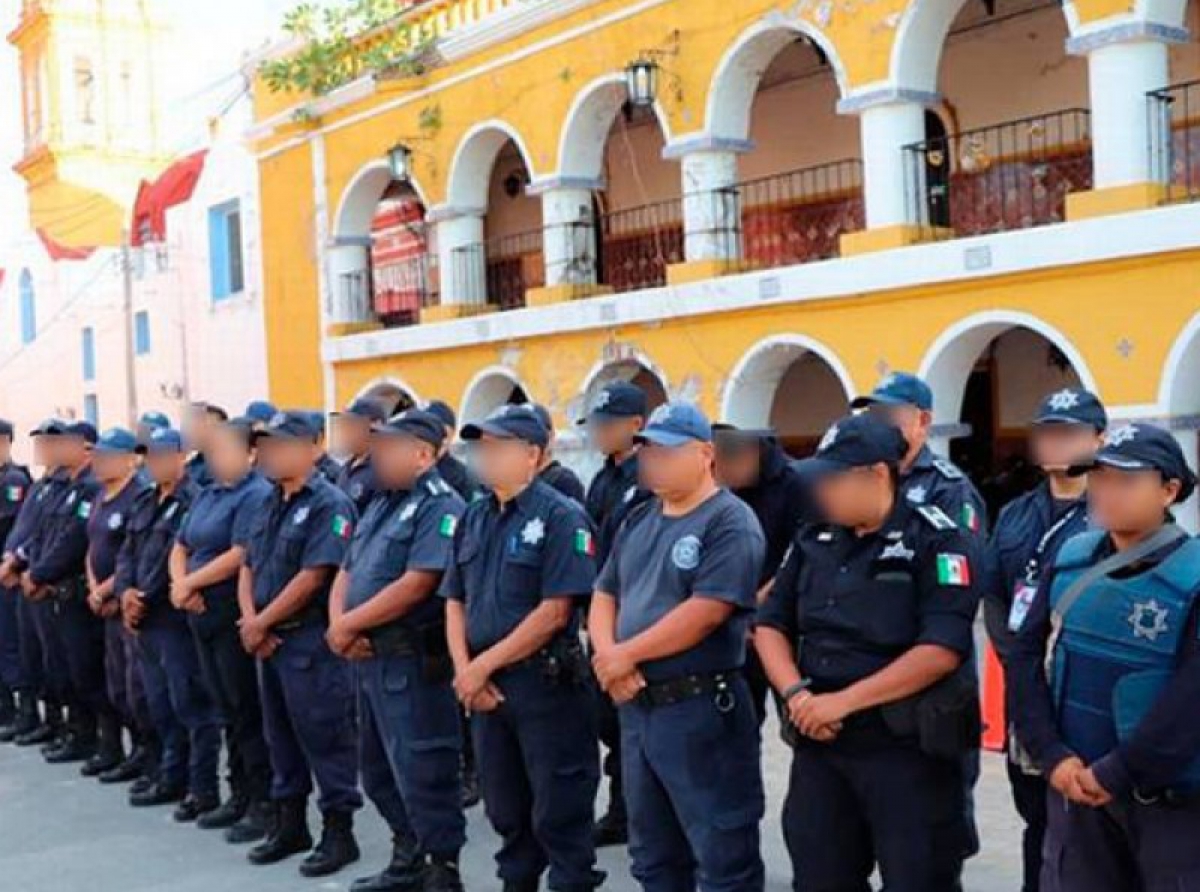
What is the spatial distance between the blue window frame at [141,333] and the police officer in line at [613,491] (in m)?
20.2

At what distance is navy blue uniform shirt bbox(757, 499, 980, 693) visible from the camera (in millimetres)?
4355

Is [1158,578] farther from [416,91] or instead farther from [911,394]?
[416,91]

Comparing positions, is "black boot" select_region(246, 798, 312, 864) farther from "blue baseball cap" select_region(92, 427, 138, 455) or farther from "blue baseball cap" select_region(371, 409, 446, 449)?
"blue baseball cap" select_region(92, 427, 138, 455)

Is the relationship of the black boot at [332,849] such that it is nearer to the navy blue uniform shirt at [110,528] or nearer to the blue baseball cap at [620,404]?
the blue baseball cap at [620,404]

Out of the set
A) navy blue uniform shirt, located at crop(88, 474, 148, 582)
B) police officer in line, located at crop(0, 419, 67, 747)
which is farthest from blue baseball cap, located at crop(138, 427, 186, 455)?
police officer in line, located at crop(0, 419, 67, 747)

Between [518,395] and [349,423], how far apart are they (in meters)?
9.80

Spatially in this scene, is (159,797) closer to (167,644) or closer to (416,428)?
(167,644)

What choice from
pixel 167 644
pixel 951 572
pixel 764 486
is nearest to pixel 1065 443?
pixel 951 572

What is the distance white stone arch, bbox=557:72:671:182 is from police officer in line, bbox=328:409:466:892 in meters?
9.78

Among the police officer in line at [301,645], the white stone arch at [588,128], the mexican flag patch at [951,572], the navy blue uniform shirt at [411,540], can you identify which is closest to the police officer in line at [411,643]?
the navy blue uniform shirt at [411,540]

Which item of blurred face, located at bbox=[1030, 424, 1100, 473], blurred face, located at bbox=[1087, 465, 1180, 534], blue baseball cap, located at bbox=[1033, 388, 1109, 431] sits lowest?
blurred face, located at bbox=[1087, 465, 1180, 534]

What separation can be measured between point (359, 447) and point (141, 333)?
62.8 feet

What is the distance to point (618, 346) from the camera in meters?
15.6

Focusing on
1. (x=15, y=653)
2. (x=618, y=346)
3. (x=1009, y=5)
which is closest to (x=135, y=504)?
(x=15, y=653)
